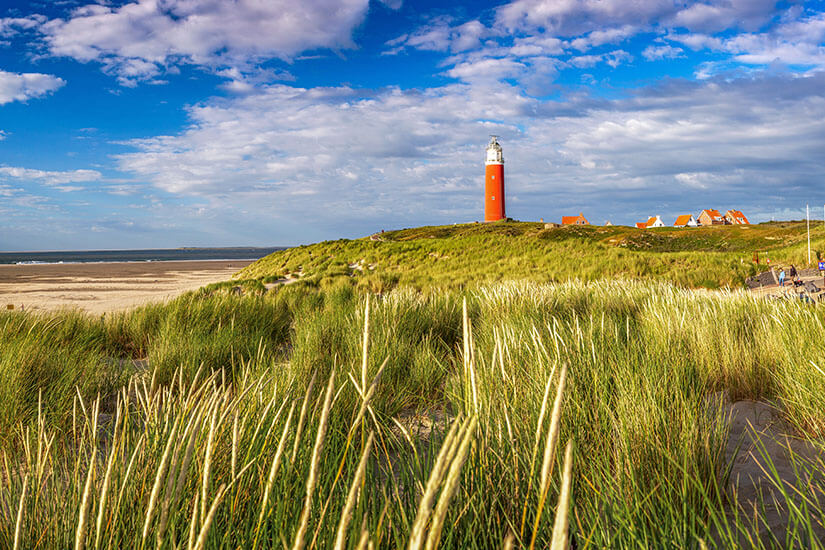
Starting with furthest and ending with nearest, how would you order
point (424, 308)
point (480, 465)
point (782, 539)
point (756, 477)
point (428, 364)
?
point (424, 308) < point (428, 364) < point (756, 477) < point (782, 539) < point (480, 465)

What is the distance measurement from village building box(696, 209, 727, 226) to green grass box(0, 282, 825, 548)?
271ft

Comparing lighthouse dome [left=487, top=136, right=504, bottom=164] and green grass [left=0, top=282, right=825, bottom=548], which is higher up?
lighthouse dome [left=487, top=136, right=504, bottom=164]

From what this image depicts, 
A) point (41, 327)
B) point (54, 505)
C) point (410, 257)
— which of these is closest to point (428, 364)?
point (54, 505)

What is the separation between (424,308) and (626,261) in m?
10.9

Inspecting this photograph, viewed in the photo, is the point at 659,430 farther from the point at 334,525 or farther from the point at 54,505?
the point at 54,505

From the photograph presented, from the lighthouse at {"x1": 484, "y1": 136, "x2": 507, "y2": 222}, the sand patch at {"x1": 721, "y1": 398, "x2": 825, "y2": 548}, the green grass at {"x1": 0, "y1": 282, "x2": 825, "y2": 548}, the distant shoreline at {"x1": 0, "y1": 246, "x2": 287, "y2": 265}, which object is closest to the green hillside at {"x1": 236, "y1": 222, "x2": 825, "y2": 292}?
the green grass at {"x1": 0, "y1": 282, "x2": 825, "y2": 548}

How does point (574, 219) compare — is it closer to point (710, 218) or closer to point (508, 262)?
point (710, 218)

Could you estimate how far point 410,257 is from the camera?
73.4ft

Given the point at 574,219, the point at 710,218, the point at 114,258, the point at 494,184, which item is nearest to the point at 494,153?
the point at 494,184

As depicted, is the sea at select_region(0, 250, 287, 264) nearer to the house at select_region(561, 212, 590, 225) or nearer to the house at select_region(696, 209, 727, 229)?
the house at select_region(561, 212, 590, 225)

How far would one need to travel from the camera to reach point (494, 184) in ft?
186

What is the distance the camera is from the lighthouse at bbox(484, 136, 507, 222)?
2237 inches

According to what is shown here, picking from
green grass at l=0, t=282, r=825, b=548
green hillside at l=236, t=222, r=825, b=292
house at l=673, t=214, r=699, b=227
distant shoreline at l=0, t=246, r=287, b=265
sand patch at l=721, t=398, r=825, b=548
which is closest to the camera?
green grass at l=0, t=282, r=825, b=548

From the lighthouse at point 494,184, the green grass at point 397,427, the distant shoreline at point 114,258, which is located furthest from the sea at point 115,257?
the green grass at point 397,427
